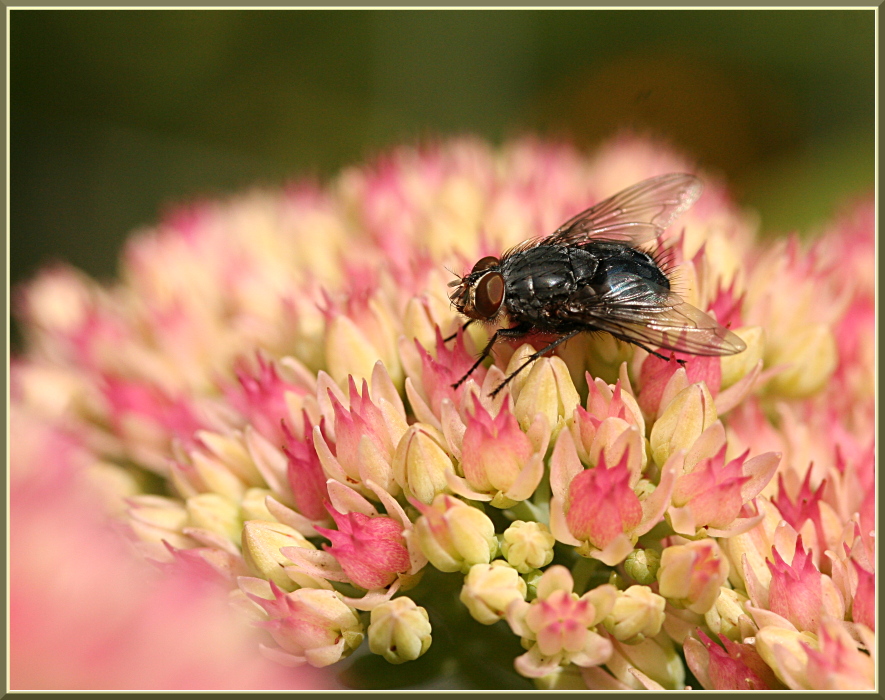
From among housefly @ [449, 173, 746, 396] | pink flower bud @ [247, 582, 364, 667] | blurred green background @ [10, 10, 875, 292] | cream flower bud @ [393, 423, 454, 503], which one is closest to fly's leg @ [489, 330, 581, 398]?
housefly @ [449, 173, 746, 396]

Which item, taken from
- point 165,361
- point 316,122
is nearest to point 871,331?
point 165,361

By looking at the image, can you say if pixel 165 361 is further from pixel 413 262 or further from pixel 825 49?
pixel 825 49

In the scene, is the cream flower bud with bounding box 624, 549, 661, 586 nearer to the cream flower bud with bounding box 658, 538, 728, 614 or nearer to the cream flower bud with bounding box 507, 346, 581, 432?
the cream flower bud with bounding box 658, 538, 728, 614

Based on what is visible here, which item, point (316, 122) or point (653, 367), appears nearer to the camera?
point (653, 367)

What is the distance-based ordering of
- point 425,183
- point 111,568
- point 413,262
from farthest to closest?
point 425,183
point 413,262
point 111,568

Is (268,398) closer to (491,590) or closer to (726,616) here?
(491,590)

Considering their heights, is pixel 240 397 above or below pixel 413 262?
below

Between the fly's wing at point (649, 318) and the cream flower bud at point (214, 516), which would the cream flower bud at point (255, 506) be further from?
the fly's wing at point (649, 318)

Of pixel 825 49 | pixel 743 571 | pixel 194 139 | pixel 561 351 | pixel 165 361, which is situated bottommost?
pixel 743 571

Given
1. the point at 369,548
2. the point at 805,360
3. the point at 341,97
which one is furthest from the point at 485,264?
the point at 341,97
